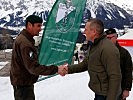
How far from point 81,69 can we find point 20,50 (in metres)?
0.72

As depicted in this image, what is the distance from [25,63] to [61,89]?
396 centimetres

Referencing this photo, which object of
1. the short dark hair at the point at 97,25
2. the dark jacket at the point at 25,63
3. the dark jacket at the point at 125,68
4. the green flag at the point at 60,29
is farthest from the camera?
the green flag at the point at 60,29

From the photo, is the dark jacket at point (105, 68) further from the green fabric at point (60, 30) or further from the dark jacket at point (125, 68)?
the green fabric at point (60, 30)

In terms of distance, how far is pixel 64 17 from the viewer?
6.96m

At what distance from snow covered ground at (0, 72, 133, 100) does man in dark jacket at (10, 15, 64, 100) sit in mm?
2896

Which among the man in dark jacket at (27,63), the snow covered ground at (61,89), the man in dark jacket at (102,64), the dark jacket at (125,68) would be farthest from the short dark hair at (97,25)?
the snow covered ground at (61,89)

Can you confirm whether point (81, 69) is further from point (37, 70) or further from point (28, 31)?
point (28, 31)

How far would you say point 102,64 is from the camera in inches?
120

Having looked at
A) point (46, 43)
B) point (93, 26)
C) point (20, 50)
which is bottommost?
point (46, 43)

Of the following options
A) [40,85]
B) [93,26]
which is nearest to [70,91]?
[40,85]

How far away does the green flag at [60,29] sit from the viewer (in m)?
6.91

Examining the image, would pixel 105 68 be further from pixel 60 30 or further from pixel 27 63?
pixel 60 30

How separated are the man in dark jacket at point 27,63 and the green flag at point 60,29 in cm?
312

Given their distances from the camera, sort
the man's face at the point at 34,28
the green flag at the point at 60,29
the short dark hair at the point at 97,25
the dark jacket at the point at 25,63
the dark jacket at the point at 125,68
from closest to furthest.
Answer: the short dark hair at the point at 97,25 → the dark jacket at the point at 25,63 → the man's face at the point at 34,28 → the dark jacket at the point at 125,68 → the green flag at the point at 60,29
